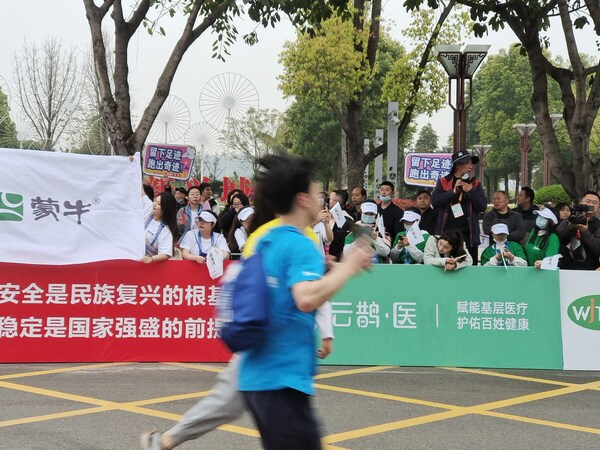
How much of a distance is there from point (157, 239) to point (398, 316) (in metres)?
2.54

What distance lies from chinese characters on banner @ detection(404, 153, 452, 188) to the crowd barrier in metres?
11.9

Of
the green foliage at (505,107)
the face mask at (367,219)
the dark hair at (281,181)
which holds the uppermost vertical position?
the green foliage at (505,107)

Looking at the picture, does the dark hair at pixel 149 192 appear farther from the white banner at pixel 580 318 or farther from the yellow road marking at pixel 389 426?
the yellow road marking at pixel 389 426

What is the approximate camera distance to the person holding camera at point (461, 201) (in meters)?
10.1

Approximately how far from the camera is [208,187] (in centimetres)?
1457

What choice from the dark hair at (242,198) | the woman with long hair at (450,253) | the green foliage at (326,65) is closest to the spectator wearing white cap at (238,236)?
the dark hair at (242,198)

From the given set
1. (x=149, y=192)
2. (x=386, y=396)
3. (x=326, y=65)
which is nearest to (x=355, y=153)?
(x=326, y=65)

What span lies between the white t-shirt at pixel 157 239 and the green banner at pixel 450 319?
5.77ft

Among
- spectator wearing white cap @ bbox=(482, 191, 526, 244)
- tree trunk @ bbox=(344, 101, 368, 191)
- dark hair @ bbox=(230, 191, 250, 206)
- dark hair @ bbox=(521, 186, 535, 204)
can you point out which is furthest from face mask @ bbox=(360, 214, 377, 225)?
tree trunk @ bbox=(344, 101, 368, 191)

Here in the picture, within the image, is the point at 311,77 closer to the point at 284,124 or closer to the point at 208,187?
the point at 208,187

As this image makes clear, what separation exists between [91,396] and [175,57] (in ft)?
28.9

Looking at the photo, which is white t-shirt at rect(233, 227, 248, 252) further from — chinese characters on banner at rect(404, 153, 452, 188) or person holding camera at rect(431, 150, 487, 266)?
chinese characters on banner at rect(404, 153, 452, 188)

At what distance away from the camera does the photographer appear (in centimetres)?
997

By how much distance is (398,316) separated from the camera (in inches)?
372
